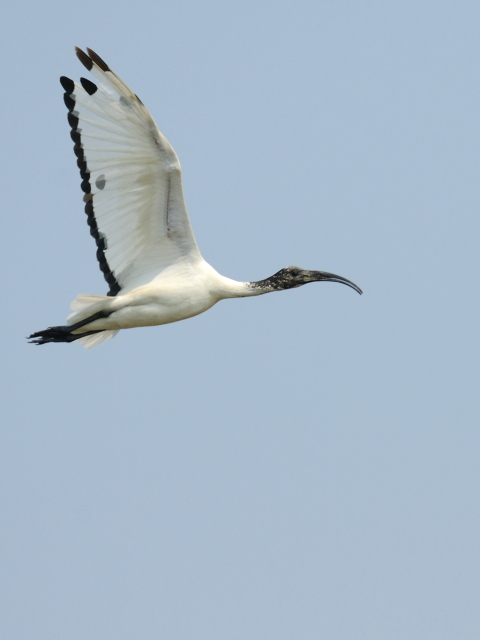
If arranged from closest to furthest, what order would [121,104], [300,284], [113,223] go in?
1. [121,104]
2. [113,223]
3. [300,284]

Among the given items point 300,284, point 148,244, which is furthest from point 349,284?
point 148,244

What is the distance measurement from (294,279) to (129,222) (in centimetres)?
210

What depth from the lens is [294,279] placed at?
43.7 ft

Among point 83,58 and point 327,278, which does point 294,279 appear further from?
point 83,58

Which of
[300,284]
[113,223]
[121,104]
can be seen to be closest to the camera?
[121,104]

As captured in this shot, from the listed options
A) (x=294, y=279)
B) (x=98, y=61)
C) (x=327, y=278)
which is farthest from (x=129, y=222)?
(x=327, y=278)

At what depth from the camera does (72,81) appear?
11.5 m

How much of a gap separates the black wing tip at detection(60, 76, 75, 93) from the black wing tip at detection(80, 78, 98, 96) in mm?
135

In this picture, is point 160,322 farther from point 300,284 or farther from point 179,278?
point 300,284

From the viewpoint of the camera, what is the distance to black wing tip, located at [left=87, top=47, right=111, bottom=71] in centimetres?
1114

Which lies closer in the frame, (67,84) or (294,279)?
(67,84)

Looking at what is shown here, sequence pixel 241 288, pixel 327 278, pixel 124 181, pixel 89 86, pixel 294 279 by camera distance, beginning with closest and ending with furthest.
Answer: pixel 89 86 < pixel 124 181 < pixel 241 288 < pixel 294 279 < pixel 327 278

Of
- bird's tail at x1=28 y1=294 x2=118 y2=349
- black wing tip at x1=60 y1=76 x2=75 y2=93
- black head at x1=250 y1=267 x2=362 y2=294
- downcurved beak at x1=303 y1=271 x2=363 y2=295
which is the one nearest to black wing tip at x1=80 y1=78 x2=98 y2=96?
black wing tip at x1=60 y1=76 x2=75 y2=93

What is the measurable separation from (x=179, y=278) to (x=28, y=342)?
1.65 meters
